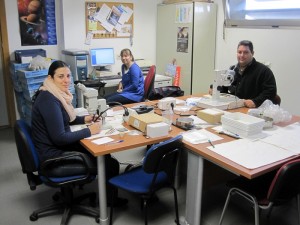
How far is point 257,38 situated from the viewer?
4375mm

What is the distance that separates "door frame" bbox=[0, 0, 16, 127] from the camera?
4.31m

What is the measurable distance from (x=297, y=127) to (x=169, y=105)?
1.10 meters

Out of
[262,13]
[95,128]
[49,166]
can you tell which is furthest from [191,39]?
[49,166]

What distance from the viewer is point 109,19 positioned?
16.4 feet

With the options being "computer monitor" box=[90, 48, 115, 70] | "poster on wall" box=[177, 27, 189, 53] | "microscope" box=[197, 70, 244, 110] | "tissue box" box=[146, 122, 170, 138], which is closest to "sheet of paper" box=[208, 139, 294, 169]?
"tissue box" box=[146, 122, 170, 138]

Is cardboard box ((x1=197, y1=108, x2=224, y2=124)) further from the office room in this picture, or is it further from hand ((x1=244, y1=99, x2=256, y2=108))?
the office room

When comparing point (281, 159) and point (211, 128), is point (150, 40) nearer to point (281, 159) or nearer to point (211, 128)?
point (211, 128)

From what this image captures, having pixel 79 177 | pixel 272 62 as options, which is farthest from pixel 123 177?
pixel 272 62

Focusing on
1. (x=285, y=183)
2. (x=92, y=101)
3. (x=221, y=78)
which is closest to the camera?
(x=285, y=183)

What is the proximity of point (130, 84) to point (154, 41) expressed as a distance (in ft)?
5.34

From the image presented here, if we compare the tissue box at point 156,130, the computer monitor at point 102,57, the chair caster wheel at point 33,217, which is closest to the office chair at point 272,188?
the tissue box at point 156,130

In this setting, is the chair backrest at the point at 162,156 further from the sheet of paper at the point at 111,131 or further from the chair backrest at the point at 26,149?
the chair backrest at the point at 26,149

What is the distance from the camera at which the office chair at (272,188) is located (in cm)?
177

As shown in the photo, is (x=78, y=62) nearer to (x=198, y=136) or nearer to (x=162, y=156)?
(x=198, y=136)
